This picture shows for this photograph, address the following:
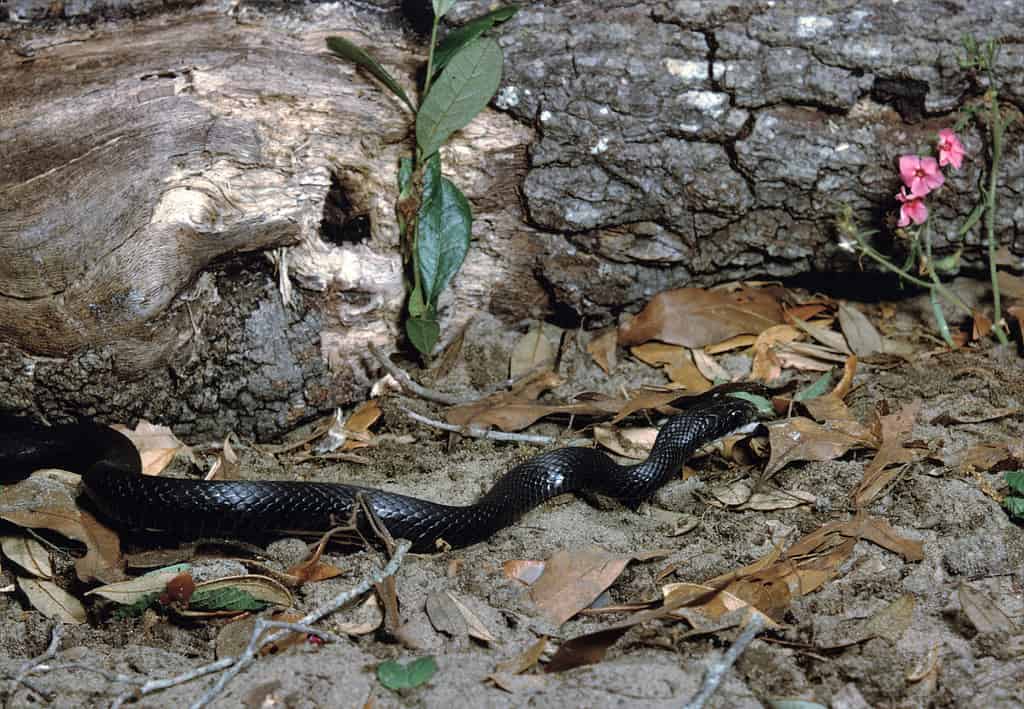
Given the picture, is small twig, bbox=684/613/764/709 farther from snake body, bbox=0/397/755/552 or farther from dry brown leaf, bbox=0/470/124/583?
dry brown leaf, bbox=0/470/124/583

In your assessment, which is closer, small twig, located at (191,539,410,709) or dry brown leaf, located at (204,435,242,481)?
small twig, located at (191,539,410,709)

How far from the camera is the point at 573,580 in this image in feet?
8.79

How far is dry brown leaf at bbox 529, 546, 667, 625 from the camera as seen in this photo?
2.60m

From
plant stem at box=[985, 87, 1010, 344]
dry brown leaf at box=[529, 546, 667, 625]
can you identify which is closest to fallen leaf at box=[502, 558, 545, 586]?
dry brown leaf at box=[529, 546, 667, 625]

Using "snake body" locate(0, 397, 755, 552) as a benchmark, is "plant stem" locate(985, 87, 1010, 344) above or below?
above

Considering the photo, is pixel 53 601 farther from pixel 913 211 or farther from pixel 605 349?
pixel 913 211

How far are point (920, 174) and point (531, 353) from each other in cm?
169

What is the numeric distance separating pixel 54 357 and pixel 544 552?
1856 mm

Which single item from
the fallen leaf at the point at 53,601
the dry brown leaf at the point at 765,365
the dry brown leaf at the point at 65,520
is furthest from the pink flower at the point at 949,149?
the fallen leaf at the point at 53,601

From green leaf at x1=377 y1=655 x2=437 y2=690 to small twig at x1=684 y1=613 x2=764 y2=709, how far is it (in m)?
0.60

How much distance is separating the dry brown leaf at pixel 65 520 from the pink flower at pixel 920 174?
10.4ft

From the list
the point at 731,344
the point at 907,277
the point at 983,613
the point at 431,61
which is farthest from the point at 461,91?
the point at 983,613

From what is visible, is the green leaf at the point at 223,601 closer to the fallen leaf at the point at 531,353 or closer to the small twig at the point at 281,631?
the small twig at the point at 281,631

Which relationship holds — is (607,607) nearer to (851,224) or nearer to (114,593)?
(114,593)
